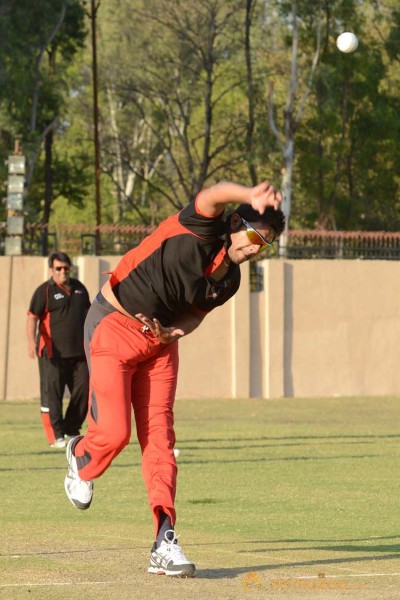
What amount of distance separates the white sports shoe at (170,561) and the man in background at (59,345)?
27.2 ft

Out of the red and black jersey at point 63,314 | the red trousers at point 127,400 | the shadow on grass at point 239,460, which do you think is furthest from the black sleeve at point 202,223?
the red and black jersey at point 63,314

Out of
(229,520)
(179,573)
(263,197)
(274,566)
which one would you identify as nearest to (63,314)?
(229,520)

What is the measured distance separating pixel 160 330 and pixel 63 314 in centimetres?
860

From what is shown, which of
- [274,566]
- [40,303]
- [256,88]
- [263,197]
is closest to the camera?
[263,197]

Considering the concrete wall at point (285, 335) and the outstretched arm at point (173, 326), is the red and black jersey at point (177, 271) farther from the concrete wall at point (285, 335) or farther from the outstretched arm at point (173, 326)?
the concrete wall at point (285, 335)

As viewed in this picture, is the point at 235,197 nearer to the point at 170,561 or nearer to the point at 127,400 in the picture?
the point at 127,400

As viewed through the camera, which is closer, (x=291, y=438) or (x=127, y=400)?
(x=127, y=400)

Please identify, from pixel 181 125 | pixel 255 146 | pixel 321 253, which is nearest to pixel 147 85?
pixel 181 125

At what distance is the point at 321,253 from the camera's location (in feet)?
89.1

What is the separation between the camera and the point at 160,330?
7.34 metres

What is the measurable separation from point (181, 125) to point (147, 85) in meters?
5.13

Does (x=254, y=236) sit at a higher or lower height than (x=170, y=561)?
higher

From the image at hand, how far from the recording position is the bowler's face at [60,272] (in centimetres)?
1531

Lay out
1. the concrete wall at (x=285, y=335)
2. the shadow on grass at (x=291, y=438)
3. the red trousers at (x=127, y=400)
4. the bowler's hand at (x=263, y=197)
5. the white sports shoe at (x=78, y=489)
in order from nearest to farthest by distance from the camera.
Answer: the bowler's hand at (x=263, y=197), the red trousers at (x=127, y=400), the white sports shoe at (x=78, y=489), the shadow on grass at (x=291, y=438), the concrete wall at (x=285, y=335)
